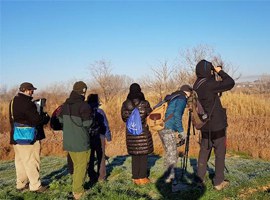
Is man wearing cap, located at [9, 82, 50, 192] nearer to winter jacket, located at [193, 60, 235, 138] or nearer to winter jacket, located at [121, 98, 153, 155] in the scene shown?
winter jacket, located at [121, 98, 153, 155]

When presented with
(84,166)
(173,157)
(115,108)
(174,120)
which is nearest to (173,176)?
(173,157)

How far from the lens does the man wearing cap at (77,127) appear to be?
5977 millimetres

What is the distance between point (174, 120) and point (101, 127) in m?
1.72

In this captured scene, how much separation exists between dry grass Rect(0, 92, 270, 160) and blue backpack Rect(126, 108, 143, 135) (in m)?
3.46

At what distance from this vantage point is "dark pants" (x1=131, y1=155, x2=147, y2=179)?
22.6 ft

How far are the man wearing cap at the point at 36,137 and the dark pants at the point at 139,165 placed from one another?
1.90 metres

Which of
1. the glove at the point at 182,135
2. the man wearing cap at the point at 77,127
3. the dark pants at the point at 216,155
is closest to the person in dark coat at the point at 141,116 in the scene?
the glove at the point at 182,135

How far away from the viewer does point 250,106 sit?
2111 cm

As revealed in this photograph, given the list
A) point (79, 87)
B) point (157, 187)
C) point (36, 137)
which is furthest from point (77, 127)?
point (157, 187)

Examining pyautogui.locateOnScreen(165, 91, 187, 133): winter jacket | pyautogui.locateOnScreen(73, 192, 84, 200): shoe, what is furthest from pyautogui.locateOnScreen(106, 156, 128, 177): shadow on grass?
pyautogui.locateOnScreen(165, 91, 187, 133): winter jacket

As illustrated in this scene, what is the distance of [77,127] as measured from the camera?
6008 mm

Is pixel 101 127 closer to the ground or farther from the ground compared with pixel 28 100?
closer to the ground

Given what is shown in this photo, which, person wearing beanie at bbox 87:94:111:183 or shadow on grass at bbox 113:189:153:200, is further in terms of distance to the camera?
person wearing beanie at bbox 87:94:111:183

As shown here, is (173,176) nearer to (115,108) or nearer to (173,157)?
(173,157)
